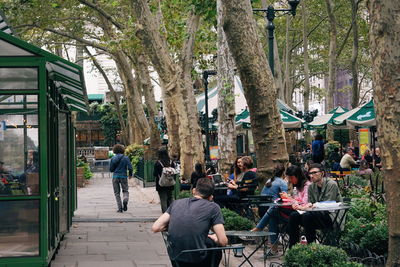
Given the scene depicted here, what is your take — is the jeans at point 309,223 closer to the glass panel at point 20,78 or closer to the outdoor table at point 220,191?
the glass panel at point 20,78

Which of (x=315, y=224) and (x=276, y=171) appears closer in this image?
(x=315, y=224)

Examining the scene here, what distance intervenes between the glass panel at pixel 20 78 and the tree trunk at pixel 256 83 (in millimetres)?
3841

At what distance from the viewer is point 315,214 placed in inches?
420

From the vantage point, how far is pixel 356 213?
12.0 m

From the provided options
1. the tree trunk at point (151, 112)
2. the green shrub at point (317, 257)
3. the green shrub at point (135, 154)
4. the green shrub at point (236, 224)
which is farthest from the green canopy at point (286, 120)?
the green shrub at point (317, 257)

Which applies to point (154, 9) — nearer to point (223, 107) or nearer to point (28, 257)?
point (223, 107)

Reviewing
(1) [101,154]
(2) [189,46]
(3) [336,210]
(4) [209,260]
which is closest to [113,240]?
(3) [336,210]

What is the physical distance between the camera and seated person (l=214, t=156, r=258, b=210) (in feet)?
48.6

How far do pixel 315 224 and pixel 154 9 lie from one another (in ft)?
51.3

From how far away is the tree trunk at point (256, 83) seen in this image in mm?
13773

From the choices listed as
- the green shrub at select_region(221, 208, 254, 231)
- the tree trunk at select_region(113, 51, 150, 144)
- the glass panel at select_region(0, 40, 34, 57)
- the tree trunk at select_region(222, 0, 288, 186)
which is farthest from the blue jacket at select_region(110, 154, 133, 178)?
the tree trunk at select_region(113, 51, 150, 144)

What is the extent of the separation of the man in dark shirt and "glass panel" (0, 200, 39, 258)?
321 centimetres

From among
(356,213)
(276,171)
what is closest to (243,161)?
(276,171)

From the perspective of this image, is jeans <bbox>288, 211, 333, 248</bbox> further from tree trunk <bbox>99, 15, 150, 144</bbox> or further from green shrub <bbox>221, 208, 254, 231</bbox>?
tree trunk <bbox>99, 15, 150, 144</bbox>
